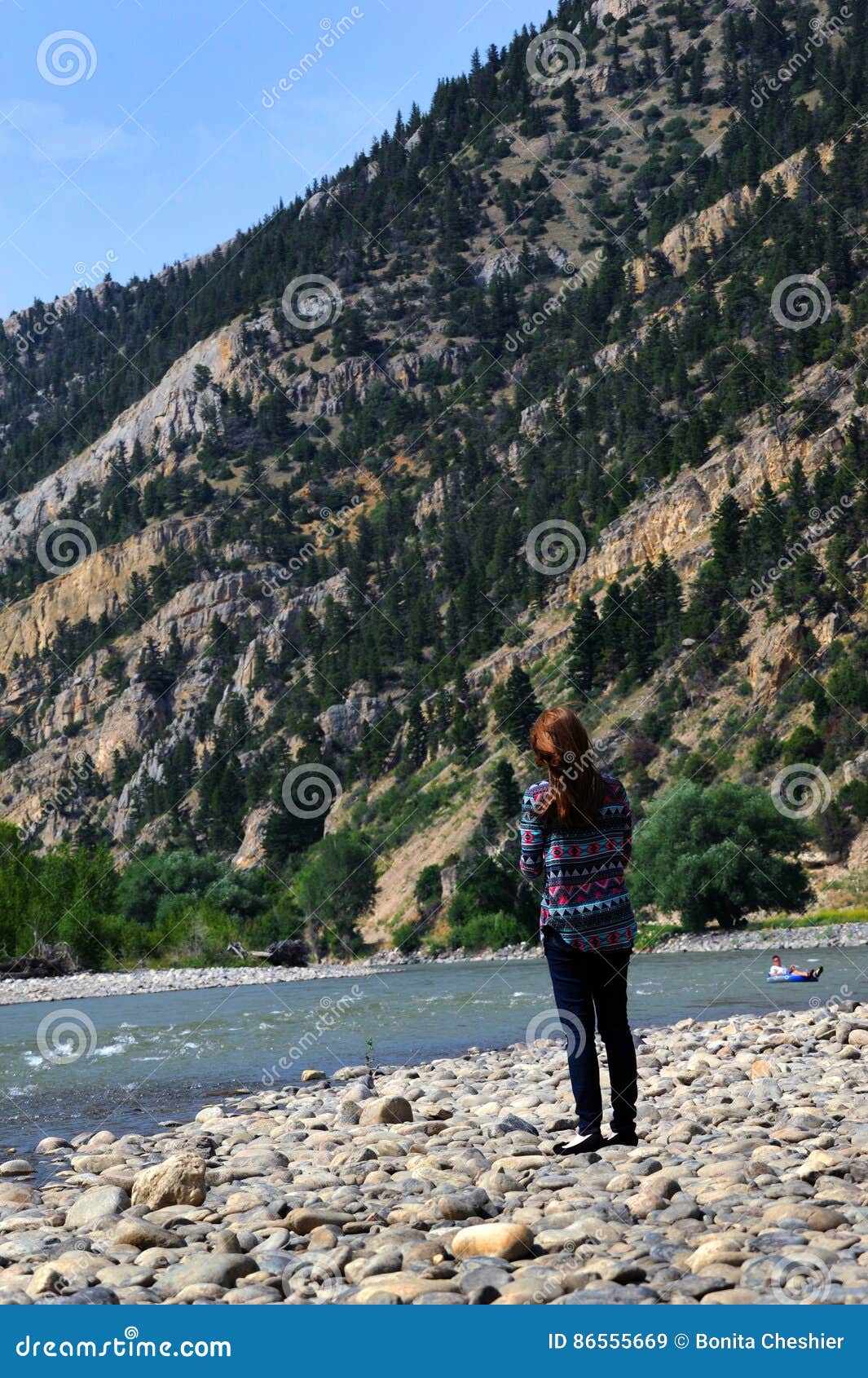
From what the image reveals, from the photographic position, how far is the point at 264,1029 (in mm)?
20156

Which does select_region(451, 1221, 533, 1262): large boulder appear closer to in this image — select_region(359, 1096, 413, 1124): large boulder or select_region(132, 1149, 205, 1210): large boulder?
select_region(132, 1149, 205, 1210): large boulder

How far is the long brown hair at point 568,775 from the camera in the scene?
6375 mm

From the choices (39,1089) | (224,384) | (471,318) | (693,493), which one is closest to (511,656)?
(693,493)

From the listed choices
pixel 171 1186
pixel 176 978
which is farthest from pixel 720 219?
pixel 171 1186

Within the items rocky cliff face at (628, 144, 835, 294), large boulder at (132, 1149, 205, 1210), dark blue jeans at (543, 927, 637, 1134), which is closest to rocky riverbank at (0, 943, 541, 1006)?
large boulder at (132, 1149, 205, 1210)

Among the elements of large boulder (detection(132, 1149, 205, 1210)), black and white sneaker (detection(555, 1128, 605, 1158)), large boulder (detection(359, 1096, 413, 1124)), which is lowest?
large boulder (detection(359, 1096, 413, 1124))

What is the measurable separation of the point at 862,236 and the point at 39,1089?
93.7 meters

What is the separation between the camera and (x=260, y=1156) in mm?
7535

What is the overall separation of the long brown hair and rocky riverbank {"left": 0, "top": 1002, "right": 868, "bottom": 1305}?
66.9 inches

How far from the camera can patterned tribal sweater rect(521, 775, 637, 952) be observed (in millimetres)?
6426

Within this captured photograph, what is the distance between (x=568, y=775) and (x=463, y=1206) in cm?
206

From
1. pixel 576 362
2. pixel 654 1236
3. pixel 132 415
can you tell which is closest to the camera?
Result: pixel 654 1236
